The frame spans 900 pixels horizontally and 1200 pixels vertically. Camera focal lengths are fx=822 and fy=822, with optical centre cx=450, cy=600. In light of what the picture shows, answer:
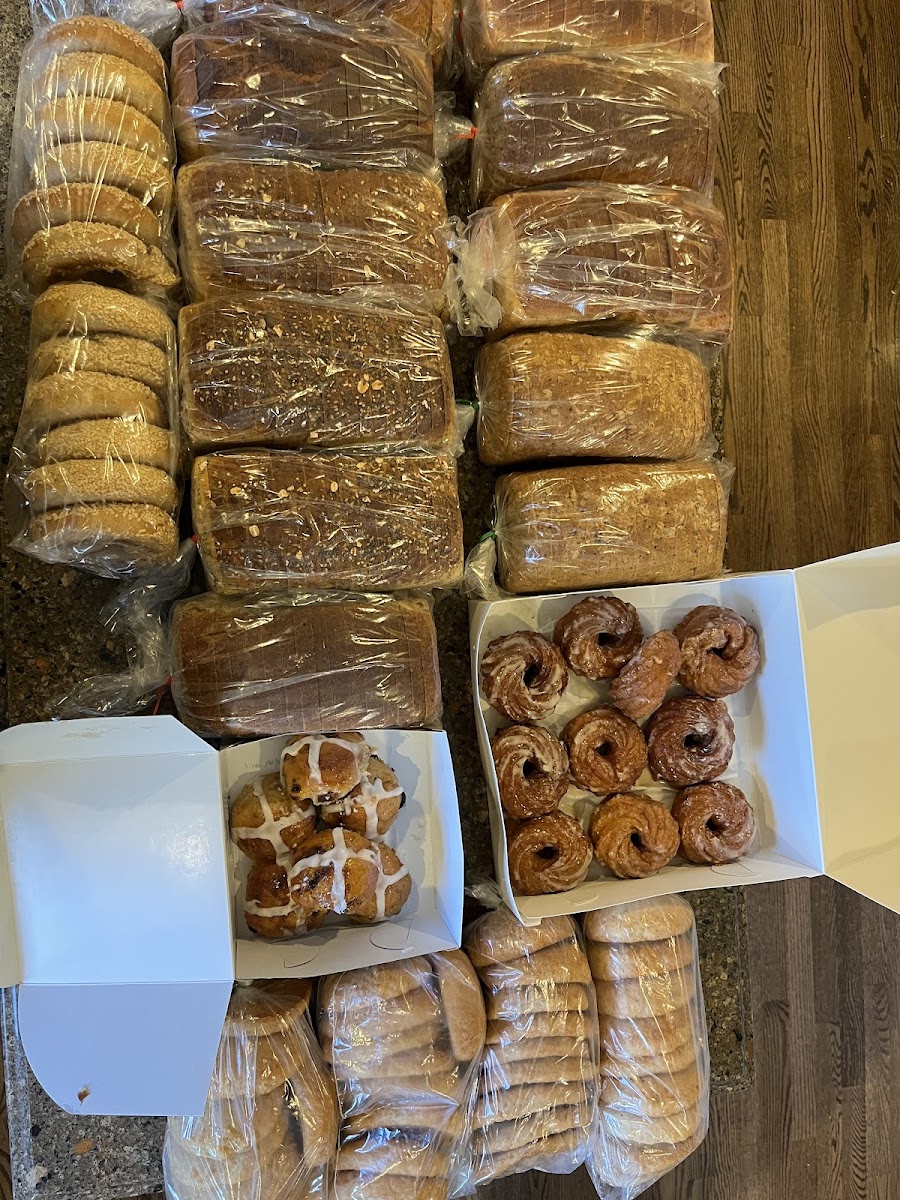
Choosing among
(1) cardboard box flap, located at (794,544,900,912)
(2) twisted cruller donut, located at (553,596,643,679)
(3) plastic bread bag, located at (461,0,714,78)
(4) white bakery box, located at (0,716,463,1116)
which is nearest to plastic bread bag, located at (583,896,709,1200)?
(1) cardboard box flap, located at (794,544,900,912)

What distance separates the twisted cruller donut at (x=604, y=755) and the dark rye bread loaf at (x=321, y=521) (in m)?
0.47

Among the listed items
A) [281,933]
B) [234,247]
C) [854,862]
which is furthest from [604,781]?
[234,247]

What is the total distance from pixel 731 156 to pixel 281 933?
6.69ft

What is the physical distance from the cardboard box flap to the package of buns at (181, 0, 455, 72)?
4.06 ft

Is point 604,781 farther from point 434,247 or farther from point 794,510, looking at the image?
point 434,247

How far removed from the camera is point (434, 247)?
1.52 metres

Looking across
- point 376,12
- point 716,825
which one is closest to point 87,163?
point 376,12

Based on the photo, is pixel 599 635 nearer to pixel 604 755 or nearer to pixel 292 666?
pixel 604 755

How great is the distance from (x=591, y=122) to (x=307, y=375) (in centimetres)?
78

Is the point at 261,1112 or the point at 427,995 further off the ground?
the point at 427,995

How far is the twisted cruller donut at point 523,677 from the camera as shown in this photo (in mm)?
1613

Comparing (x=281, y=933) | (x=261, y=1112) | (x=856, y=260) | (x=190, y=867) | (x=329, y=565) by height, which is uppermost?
(x=856, y=260)

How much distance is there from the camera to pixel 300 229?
145cm

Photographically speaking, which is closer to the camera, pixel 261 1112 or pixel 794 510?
pixel 261 1112
